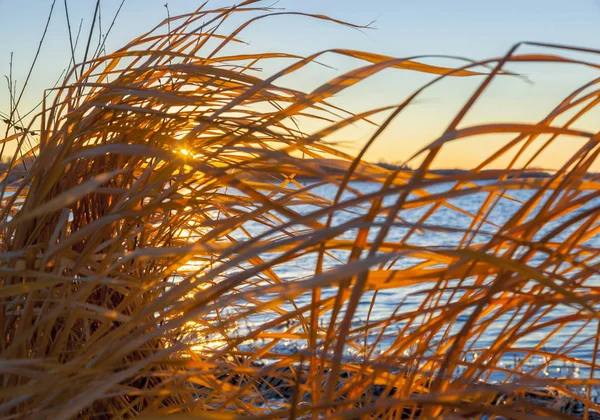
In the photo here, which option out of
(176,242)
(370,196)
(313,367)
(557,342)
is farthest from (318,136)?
(557,342)

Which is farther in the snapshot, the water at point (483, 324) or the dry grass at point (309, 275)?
the water at point (483, 324)

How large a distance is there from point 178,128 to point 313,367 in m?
0.49

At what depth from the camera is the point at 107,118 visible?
937 millimetres

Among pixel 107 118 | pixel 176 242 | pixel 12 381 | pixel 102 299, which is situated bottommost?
pixel 12 381

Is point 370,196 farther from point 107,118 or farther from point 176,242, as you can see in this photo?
point 176,242

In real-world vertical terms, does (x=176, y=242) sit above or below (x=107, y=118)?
below

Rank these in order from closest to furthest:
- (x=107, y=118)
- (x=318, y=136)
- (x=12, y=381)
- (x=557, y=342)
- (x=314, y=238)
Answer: (x=314, y=238) < (x=318, y=136) < (x=12, y=381) < (x=107, y=118) < (x=557, y=342)

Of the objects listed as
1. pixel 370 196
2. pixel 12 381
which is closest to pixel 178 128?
pixel 12 381

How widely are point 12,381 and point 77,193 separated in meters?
0.29

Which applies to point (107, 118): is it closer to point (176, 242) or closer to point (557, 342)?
point (176, 242)

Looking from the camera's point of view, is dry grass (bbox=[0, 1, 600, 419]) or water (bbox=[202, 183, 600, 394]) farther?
water (bbox=[202, 183, 600, 394])

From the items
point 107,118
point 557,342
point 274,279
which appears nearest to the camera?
point 107,118

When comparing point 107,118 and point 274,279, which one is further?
point 274,279

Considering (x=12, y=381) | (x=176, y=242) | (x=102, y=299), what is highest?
(x=176, y=242)
